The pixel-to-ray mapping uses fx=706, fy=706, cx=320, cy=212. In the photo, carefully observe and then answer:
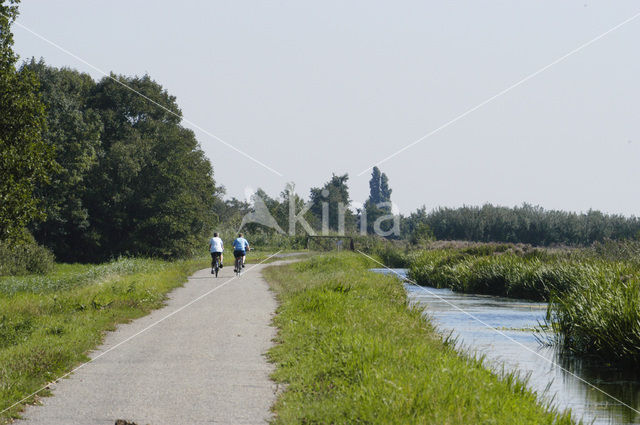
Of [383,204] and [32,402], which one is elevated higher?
[383,204]

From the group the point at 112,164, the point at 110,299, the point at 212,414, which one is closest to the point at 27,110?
the point at 110,299

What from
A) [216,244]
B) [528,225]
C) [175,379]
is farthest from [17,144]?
[528,225]

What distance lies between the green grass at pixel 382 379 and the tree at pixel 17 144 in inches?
530

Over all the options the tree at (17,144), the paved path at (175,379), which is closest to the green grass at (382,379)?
the paved path at (175,379)

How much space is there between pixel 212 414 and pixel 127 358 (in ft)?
14.2

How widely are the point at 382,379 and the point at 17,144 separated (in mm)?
21628

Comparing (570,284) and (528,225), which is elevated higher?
(528,225)

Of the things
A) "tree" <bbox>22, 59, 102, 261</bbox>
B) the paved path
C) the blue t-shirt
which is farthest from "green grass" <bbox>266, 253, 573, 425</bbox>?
"tree" <bbox>22, 59, 102, 261</bbox>

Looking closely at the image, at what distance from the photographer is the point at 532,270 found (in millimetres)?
31328

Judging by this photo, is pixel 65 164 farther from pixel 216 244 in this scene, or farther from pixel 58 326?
pixel 58 326

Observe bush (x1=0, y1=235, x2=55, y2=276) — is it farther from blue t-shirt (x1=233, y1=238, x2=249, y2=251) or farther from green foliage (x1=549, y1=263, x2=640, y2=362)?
green foliage (x1=549, y1=263, x2=640, y2=362)

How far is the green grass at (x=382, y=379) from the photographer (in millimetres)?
8273

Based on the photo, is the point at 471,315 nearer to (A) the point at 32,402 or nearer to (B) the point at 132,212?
(A) the point at 32,402

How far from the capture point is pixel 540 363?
1523 centimetres
